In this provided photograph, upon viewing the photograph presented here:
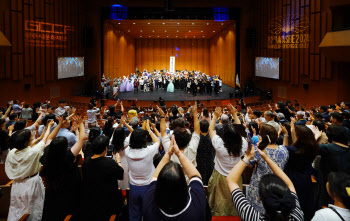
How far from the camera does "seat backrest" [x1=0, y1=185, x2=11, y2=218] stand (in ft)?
10.3

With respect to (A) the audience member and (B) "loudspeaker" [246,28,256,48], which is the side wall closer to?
(B) "loudspeaker" [246,28,256,48]

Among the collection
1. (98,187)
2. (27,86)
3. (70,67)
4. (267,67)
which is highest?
(267,67)

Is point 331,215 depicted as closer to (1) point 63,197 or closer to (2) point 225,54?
(1) point 63,197

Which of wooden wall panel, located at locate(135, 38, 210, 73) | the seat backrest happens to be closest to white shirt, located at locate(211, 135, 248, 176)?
the seat backrest

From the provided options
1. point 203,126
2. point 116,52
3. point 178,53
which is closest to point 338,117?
point 203,126

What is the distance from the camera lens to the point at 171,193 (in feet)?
5.20

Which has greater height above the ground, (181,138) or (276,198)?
(181,138)

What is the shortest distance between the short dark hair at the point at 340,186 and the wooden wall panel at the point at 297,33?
13.5 m

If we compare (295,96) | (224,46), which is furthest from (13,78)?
(224,46)

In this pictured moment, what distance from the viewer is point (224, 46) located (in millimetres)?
24469

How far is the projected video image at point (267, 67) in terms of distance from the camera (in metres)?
17.2

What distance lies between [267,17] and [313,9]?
13.9ft

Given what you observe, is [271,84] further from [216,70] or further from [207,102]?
[216,70]

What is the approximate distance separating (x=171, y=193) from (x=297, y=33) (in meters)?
15.9
